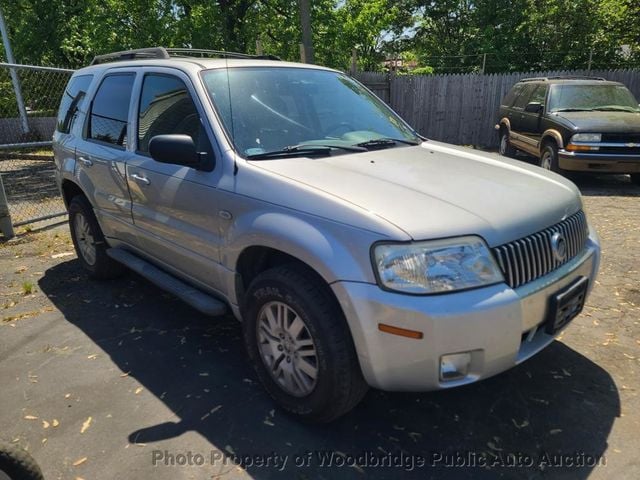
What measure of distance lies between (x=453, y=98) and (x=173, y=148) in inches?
542

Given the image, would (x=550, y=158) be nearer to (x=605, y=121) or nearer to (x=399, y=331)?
(x=605, y=121)

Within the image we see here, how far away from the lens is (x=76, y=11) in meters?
16.5

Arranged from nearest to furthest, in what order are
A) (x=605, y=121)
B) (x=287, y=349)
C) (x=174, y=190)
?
A: (x=287, y=349)
(x=174, y=190)
(x=605, y=121)

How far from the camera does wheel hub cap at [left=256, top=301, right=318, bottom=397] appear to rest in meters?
2.65

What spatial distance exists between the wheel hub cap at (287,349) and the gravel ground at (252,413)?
247 millimetres

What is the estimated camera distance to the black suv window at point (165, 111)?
131 inches

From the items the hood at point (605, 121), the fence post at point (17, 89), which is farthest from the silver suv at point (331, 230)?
the fence post at point (17, 89)

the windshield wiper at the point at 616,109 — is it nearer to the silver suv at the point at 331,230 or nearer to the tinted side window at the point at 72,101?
the silver suv at the point at 331,230

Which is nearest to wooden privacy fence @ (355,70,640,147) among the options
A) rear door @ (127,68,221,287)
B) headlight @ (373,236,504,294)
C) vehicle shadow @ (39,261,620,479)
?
rear door @ (127,68,221,287)

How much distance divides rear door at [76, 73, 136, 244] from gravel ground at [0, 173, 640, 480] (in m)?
0.85

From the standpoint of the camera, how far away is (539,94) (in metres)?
10.2

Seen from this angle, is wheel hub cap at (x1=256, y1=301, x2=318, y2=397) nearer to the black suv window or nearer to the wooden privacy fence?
the black suv window

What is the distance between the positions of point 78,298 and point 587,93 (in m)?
9.47

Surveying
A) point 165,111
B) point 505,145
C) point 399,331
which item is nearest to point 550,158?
point 505,145
